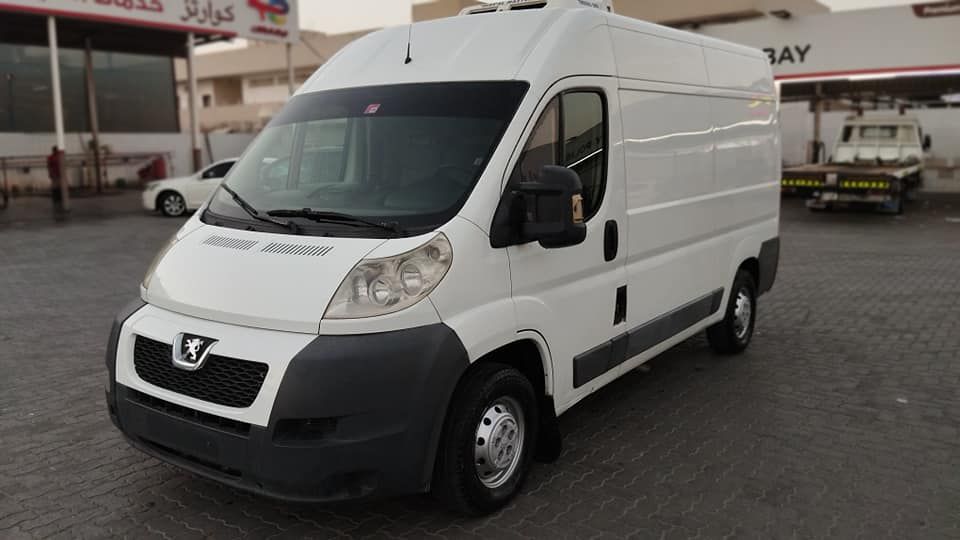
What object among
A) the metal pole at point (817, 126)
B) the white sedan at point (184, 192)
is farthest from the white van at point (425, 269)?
the metal pole at point (817, 126)

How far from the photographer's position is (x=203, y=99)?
60.8 metres

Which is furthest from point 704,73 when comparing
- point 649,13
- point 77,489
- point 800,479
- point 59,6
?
point 649,13

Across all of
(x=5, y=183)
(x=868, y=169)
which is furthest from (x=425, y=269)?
(x=5, y=183)

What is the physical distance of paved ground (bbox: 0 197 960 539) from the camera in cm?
386

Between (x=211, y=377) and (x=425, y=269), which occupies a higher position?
(x=425, y=269)

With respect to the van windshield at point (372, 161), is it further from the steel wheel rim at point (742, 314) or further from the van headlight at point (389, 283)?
the steel wheel rim at point (742, 314)

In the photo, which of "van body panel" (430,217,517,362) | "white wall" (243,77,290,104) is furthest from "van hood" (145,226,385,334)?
"white wall" (243,77,290,104)

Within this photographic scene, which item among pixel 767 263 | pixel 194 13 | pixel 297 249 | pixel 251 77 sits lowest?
pixel 767 263

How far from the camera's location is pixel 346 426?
132 inches

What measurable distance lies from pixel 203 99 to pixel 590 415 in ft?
201

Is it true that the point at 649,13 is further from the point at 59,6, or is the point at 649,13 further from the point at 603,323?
the point at 603,323

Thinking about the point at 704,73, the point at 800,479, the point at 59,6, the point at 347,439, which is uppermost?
the point at 59,6

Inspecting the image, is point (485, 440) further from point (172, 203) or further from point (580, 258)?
point (172, 203)

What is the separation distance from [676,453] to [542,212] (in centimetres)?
188
